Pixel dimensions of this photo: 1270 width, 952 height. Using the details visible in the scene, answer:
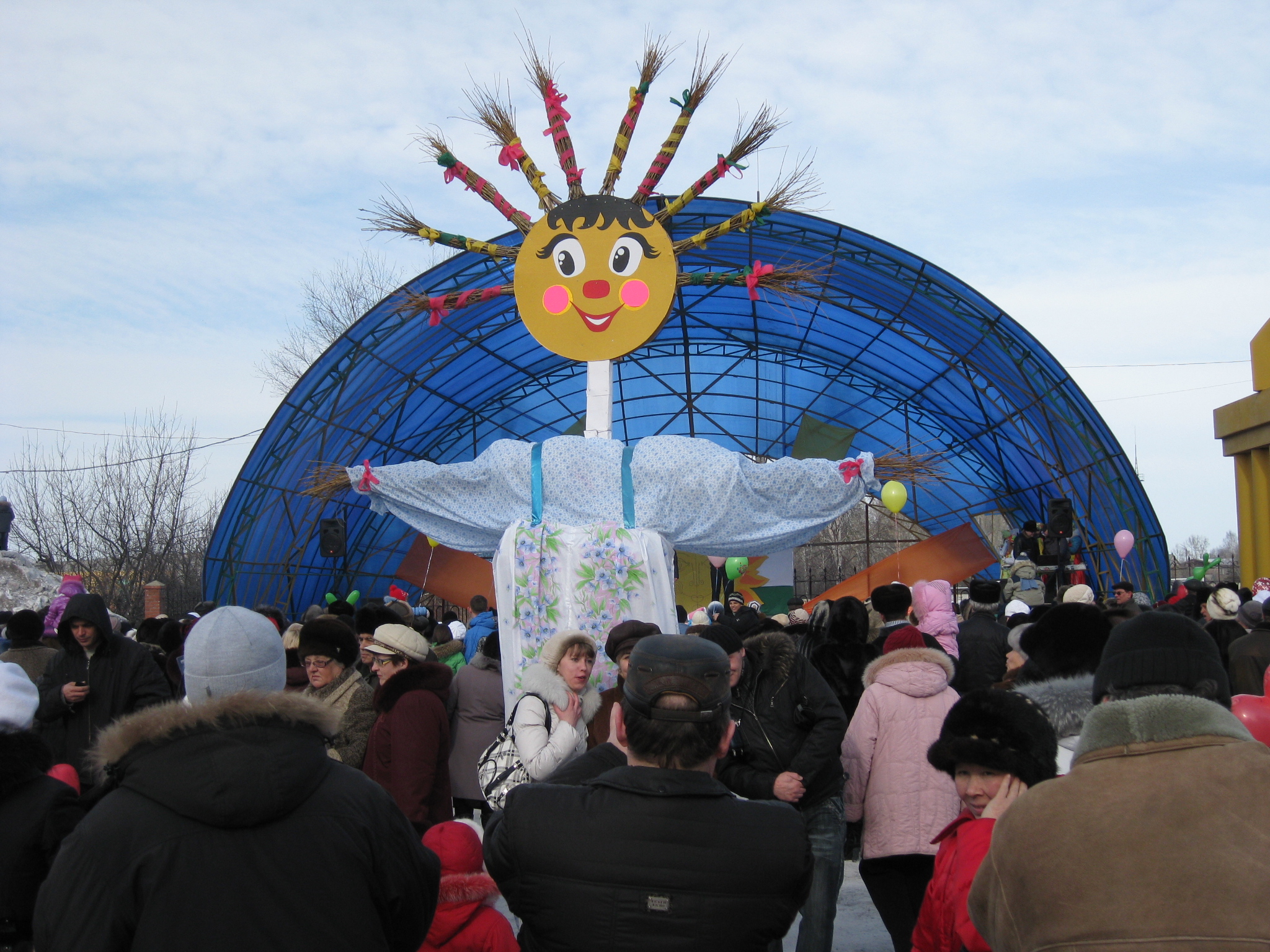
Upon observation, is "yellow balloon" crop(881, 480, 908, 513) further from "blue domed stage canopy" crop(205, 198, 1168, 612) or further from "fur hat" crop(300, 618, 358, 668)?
"fur hat" crop(300, 618, 358, 668)

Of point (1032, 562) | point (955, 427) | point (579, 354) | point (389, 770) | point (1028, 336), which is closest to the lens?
point (389, 770)

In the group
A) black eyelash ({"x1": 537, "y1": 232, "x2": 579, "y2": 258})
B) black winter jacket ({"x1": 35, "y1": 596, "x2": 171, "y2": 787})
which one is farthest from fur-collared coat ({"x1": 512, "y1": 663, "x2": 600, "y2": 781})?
black eyelash ({"x1": 537, "y1": 232, "x2": 579, "y2": 258})

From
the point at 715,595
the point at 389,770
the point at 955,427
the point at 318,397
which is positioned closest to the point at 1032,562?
the point at 955,427

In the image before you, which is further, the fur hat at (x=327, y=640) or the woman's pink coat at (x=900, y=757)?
the fur hat at (x=327, y=640)

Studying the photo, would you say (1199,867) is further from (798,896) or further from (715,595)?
(715,595)

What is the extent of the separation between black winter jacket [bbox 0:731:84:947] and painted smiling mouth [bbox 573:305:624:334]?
431 cm

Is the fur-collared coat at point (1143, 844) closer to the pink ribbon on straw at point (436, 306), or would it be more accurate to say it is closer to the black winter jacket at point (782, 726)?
the black winter jacket at point (782, 726)

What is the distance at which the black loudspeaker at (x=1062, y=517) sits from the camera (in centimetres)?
1557

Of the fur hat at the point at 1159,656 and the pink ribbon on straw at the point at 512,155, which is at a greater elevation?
the pink ribbon on straw at the point at 512,155

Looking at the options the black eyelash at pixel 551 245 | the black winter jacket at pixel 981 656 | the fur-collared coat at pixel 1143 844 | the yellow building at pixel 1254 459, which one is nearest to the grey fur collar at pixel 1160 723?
the fur-collared coat at pixel 1143 844

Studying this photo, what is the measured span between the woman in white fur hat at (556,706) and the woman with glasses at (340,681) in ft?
2.86

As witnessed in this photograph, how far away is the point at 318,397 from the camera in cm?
1658

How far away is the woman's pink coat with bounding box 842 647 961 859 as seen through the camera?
3.77 m

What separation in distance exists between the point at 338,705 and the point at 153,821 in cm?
257
